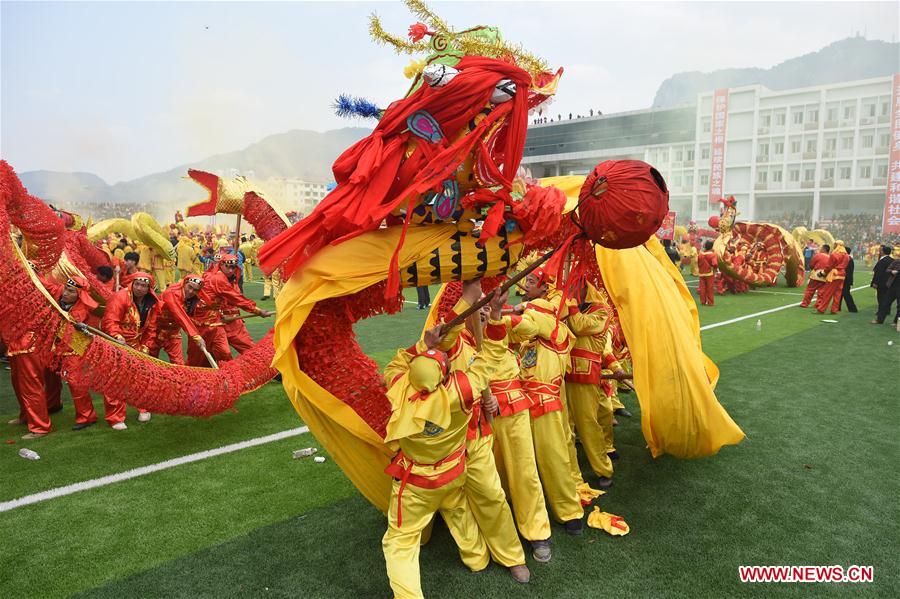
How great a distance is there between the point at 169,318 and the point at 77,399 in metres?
1.09

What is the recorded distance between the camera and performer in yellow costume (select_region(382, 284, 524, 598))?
8.42 feet

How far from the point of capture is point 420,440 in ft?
8.59

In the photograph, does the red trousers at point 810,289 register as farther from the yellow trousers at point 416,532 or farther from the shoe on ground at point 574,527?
the yellow trousers at point 416,532

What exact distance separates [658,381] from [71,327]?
4.05 meters

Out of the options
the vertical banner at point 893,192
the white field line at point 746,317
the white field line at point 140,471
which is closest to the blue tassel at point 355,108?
the white field line at point 140,471

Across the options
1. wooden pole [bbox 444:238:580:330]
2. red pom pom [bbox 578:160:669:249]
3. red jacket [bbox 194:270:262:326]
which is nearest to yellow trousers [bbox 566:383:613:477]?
wooden pole [bbox 444:238:580:330]

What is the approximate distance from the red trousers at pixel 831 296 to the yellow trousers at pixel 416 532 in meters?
11.8

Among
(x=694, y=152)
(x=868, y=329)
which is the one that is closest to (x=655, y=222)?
(x=868, y=329)

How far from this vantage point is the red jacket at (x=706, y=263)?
13.0 meters

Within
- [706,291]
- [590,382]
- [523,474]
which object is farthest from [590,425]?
[706,291]

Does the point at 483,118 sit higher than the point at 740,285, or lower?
higher

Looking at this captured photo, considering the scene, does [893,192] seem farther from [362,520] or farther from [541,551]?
[362,520]

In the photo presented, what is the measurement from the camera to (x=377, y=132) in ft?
8.41

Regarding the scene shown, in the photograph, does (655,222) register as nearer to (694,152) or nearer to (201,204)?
(201,204)
